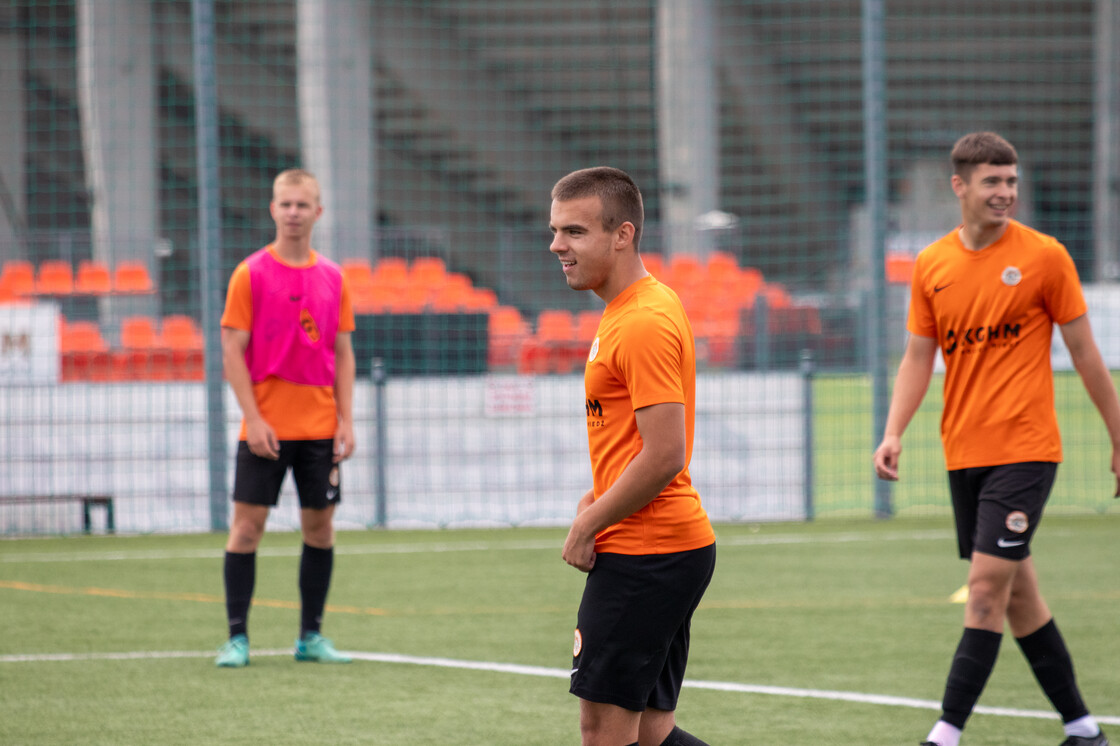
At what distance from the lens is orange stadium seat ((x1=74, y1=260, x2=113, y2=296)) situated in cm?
1215

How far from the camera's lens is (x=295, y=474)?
5203mm

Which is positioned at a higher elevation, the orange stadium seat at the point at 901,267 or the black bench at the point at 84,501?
the orange stadium seat at the point at 901,267

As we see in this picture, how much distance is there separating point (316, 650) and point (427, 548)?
313 centimetres

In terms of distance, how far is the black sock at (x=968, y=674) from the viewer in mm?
3658

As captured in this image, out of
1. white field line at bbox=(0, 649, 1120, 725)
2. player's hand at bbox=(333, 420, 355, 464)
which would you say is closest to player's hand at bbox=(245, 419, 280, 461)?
player's hand at bbox=(333, 420, 355, 464)

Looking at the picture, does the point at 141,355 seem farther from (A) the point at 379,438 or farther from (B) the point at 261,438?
(B) the point at 261,438

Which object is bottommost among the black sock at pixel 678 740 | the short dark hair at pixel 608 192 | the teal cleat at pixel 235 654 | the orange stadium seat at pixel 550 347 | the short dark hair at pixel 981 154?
the teal cleat at pixel 235 654

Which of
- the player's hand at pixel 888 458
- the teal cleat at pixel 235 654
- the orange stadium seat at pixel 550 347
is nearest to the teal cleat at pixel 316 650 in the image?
the teal cleat at pixel 235 654

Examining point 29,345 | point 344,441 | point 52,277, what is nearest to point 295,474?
point 344,441

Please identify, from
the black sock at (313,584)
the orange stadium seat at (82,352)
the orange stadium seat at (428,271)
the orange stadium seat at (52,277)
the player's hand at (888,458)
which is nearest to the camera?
the player's hand at (888,458)

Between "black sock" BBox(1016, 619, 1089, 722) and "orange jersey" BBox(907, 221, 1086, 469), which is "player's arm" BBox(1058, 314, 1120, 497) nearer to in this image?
"orange jersey" BBox(907, 221, 1086, 469)

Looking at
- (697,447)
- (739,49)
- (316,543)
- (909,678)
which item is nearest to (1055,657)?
(909,678)

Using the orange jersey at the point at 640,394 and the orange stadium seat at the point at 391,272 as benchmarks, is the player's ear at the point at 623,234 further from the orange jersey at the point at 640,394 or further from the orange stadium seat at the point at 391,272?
the orange stadium seat at the point at 391,272

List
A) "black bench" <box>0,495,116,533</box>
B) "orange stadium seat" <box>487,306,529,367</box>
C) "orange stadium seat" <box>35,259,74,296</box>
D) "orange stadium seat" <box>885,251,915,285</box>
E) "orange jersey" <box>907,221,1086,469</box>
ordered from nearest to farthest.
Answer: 1. "orange jersey" <box>907,221,1086,469</box>
2. "black bench" <box>0,495,116,533</box>
3. "orange stadium seat" <box>487,306,529,367</box>
4. "orange stadium seat" <box>885,251,915,285</box>
5. "orange stadium seat" <box>35,259,74,296</box>
